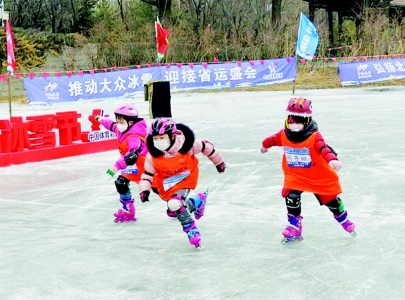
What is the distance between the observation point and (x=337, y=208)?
18.6 ft

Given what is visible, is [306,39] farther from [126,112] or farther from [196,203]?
[196,203]

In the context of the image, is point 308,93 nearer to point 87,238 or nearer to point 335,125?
point 335,125

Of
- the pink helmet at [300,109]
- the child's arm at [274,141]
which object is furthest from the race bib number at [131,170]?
the pink helmet at [300,109]

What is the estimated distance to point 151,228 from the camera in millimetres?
6402

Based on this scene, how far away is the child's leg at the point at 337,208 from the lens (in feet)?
18.4

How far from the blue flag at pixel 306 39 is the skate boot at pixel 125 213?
15770 mm

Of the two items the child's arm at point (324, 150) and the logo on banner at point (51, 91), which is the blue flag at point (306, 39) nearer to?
the logo on banner at point (51, 91)

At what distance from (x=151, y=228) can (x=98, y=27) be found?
2637 cm

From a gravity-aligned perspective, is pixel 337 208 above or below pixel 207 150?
below

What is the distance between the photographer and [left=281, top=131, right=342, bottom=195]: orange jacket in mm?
5476

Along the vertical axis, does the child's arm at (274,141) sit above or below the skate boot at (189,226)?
above

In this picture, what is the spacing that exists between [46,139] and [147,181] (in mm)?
5694

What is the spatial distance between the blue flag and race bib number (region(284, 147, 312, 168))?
16.3m

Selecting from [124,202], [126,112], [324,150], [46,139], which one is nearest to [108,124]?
[126,112]
